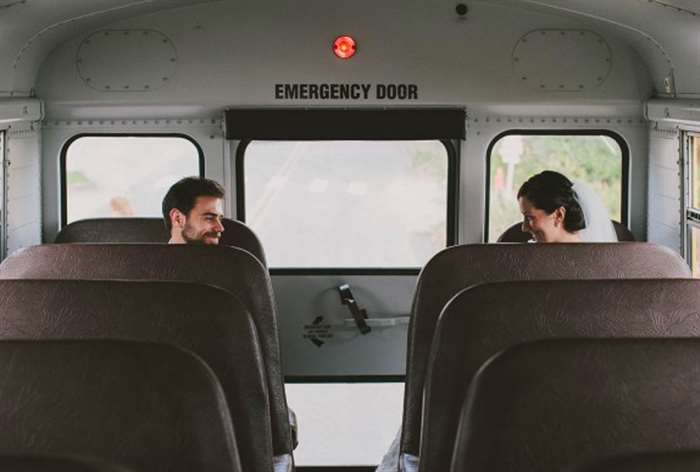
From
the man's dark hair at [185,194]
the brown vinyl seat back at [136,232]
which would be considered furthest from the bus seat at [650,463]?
the brown vinyl seat back at [136,232]

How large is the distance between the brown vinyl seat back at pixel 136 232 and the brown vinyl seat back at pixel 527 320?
2419mm

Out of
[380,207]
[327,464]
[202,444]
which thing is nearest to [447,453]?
[202,444]

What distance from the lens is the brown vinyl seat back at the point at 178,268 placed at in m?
3.95

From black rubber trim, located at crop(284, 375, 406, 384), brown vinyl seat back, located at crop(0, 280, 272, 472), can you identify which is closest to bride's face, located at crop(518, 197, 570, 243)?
black rubber trim, located at crop(284, 375, 406, 384)

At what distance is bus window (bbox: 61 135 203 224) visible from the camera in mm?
6422

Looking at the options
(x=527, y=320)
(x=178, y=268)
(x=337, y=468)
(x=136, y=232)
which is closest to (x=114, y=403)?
(x=527, y=320)

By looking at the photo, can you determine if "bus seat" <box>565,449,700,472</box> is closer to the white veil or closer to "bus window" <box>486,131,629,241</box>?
the white veil

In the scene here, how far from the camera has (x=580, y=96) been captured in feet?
20.2

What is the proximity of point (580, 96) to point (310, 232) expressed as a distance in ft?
5.58

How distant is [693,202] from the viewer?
5.71 meters

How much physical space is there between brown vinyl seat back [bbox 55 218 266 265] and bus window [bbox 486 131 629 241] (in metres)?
1.59

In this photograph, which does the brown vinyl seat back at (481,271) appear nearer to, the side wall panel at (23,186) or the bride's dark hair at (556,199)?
the bride's dark hair at (556,199)

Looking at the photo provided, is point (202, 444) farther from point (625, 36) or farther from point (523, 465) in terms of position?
point (625, 36)

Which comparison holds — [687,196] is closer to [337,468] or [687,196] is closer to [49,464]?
[337,468]
